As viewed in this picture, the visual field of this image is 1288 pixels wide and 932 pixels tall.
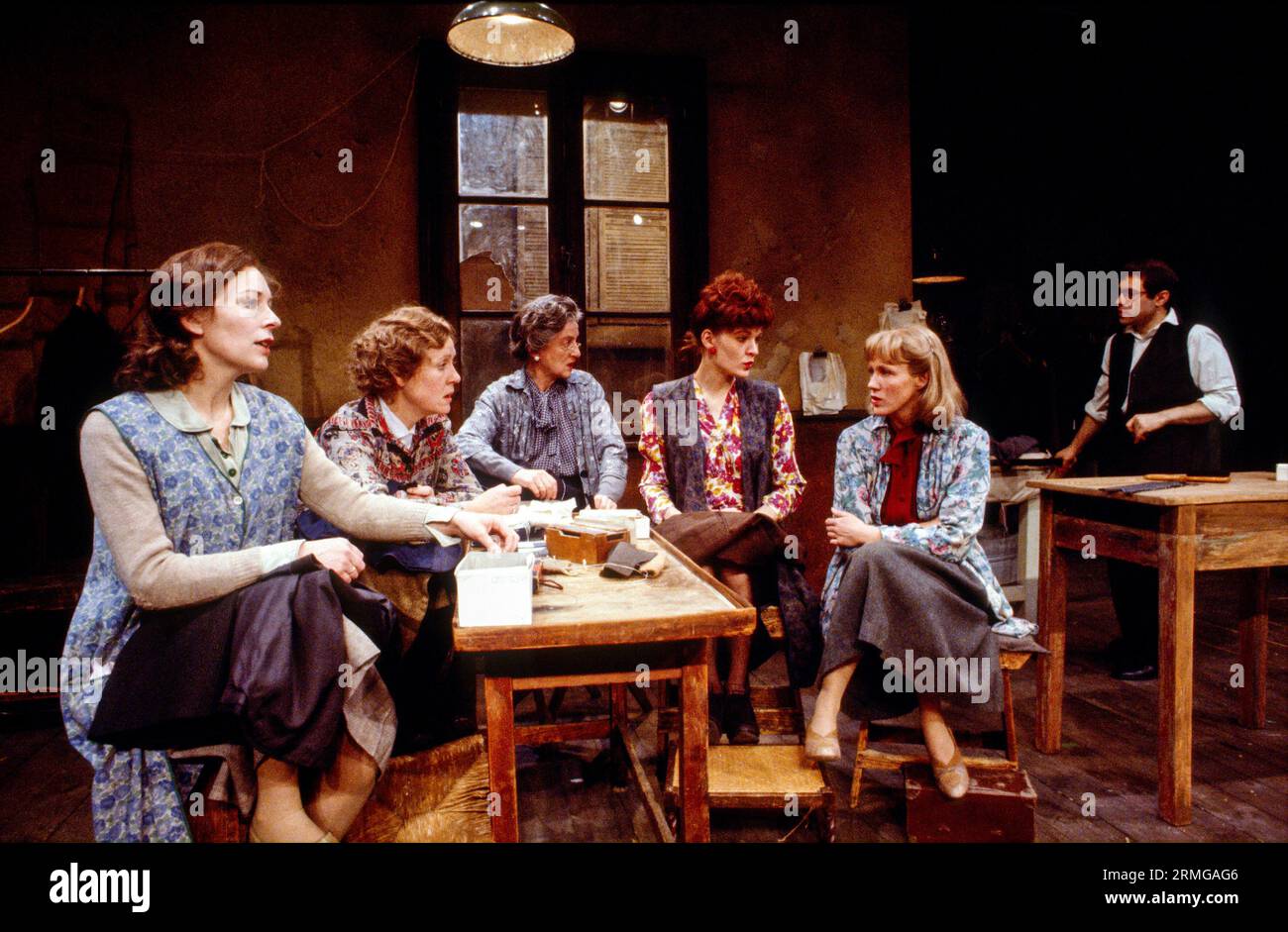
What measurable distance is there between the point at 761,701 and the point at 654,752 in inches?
21.7

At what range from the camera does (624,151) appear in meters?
5.05

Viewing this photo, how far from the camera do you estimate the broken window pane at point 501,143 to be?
483 centimetres

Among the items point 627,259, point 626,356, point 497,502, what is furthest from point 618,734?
point 627,259

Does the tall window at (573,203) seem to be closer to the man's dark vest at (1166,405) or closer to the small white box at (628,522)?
the man's dark vest at (1166,405)

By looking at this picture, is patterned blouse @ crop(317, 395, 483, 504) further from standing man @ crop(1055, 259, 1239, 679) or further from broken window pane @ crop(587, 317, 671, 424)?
standing man @ crop(1055, 259, 1239, 679)

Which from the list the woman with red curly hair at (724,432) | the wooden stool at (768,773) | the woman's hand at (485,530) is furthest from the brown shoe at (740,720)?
the woman's hand at (485,530)

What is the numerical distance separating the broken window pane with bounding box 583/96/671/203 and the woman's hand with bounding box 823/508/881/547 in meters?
3.07

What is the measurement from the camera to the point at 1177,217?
25.1ft

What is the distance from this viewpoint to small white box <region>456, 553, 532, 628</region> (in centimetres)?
163

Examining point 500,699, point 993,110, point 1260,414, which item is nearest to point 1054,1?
point 993,110

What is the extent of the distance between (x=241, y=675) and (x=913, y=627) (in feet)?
5.93

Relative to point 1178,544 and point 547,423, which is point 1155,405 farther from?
point 547,423

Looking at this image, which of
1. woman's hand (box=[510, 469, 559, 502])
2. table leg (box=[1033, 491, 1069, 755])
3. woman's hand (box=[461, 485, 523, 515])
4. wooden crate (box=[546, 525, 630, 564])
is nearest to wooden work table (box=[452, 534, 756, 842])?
A: wooden crate (box=[546, 525, 630, 564])

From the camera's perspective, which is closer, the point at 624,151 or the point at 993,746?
the point at 993,746
